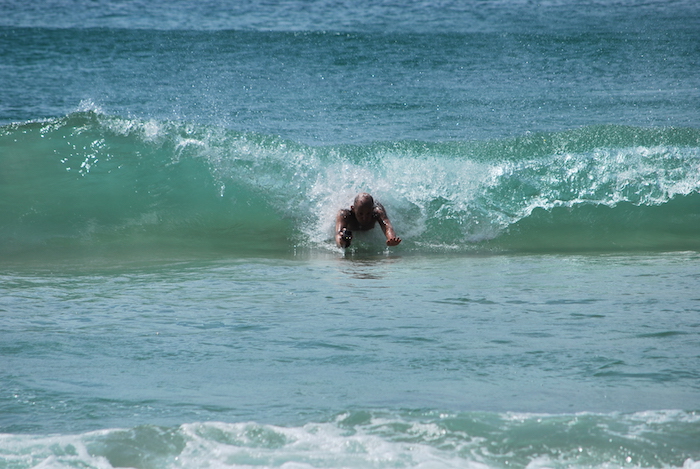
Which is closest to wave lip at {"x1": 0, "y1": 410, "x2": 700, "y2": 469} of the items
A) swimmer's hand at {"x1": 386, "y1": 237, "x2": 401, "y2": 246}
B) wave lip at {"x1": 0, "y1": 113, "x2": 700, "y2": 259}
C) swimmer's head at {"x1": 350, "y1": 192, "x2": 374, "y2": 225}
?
swimmer's hand at {"x1": 386, "y1": 237, "x2": 401, "y2": 246}

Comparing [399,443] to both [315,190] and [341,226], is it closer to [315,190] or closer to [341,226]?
[341,226]

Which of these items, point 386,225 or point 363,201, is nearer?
point 386,225

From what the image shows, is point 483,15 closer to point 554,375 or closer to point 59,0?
point 59,0

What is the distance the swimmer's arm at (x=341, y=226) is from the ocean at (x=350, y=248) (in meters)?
0.22

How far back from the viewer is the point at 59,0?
24.6m

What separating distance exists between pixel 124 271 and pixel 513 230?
4386 mm

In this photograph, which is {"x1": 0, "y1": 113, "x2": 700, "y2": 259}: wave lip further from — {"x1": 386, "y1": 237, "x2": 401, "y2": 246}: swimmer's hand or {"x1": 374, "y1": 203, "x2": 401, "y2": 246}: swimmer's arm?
{"x1": 386, "y1": 237, "x2": 401, "y2": 246}: swimmer's hand

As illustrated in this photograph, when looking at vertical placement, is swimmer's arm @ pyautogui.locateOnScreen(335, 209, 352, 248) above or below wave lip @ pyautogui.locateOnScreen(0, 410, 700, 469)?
above

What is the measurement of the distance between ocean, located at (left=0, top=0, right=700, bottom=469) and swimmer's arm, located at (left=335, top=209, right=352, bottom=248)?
216 millimetres

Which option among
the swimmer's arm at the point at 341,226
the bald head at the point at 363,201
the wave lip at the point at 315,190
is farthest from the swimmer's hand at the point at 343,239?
the bald head at the point at 363,201

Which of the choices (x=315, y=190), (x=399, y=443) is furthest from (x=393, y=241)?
(x=399, y=443)

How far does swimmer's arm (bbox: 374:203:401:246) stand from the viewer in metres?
7.50

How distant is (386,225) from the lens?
7.91 metres

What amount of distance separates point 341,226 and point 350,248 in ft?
0.84
